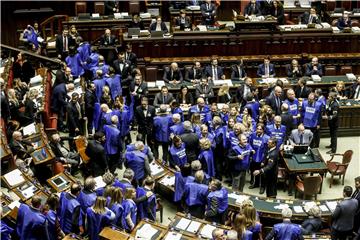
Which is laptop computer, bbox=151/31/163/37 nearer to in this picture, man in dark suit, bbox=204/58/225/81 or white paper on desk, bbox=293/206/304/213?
man in dark suit, bbox=204/58/225/81

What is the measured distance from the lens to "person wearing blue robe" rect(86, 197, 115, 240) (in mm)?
10938

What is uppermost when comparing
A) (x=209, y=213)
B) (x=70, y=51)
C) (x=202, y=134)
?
(x=70, y=51)

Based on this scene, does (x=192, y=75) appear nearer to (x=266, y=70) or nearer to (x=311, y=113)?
(x=266, y=70)

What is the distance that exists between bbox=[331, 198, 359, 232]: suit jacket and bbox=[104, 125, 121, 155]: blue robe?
4910mm

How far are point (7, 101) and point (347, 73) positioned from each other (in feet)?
32.6

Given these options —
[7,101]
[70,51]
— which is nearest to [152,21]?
[70,51]

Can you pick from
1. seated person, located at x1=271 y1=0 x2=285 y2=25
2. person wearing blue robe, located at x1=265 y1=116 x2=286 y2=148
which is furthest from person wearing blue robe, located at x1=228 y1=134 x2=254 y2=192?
seated person, located at x1=271 y1=0 x2=285 y2=25

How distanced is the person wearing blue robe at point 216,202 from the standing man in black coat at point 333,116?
199 inches

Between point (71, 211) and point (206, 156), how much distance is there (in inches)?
135

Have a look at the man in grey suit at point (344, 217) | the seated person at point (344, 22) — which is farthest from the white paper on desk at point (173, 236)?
the seated person at point (344, 22)

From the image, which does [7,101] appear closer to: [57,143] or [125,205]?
[57,143]

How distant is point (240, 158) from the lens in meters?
14.0

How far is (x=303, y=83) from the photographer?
55.9ft

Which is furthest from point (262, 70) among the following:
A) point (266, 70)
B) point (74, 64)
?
point (74, 64)
